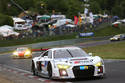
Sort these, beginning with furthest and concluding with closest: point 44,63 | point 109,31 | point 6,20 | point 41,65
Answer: point 6,20
point 109,31
point 41,65
point 44,63

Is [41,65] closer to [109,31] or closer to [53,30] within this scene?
[53,30]

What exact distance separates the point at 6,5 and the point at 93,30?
4793cm

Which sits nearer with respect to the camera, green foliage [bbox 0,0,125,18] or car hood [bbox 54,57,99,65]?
car hood [bbox 54,57,99,65]

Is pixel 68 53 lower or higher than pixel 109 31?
higher

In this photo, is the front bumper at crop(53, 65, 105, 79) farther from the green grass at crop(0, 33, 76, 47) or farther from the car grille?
the green grass at crop(0, 33, 76, 47)

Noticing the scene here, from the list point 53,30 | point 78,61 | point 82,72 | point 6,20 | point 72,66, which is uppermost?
point 78,61

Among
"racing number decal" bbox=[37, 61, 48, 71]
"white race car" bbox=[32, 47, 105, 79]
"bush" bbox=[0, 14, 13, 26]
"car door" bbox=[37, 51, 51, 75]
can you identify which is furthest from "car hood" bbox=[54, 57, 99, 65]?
"bush" bbox=[0, 14, 13, 26]

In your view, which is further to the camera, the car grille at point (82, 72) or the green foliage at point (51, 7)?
the green foliage at point (51, 7)

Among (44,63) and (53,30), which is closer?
(44,63)

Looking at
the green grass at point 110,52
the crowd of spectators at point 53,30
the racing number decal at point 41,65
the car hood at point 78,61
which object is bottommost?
the crowd of spectators at point 53,30

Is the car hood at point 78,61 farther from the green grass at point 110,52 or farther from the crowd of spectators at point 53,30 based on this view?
the crowd of spectators at point 53,30

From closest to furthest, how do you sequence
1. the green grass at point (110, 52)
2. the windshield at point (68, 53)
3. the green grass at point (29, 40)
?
1. the windshield at point (68, 53)
2. the green grass at point (110, 52)
3. the green grass at point (29, 40)

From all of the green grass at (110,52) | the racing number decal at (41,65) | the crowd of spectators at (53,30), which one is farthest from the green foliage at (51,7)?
the racing number decal at (41,65)

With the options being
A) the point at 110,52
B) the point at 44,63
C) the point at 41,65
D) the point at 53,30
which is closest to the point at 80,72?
the point at 44,63
